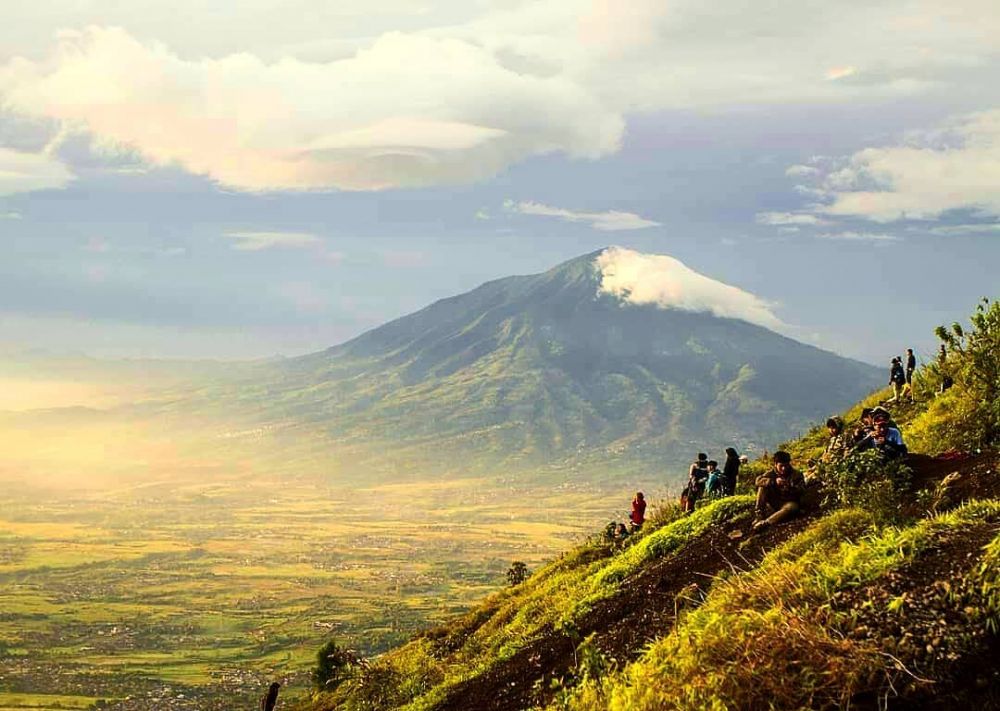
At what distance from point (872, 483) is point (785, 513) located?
8.91 feet

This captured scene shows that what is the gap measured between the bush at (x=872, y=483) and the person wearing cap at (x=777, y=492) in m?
1.15

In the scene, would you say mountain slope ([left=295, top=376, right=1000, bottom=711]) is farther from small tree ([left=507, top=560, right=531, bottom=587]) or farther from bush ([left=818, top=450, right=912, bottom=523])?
small tree ([left=507, top=560, right=531, bottom=587])

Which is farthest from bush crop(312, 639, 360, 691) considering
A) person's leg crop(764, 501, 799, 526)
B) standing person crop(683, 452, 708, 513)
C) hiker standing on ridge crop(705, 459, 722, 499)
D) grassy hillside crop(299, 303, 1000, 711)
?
person's leg crop(764, 501, 799, 526)

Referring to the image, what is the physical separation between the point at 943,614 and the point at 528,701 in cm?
765

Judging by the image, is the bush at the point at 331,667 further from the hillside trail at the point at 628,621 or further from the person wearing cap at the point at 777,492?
the person wearing cap at the point at 777,492

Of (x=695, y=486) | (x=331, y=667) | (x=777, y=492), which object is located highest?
(x=777, y=492)

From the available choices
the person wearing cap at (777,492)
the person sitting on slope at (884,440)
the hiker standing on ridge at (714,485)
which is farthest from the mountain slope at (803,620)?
the hiker standing on ridge at (714,485)

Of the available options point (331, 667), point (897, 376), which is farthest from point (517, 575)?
point (897, 376)

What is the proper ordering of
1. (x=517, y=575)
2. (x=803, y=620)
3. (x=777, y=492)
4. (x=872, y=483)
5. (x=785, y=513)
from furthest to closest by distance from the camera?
(x=517, y=575) → (x=777, y=492) → (x=785, y=513) → (x=872, y=483) → (x=803, y=620)

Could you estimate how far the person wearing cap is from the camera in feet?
57.3

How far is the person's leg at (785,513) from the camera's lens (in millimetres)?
17062

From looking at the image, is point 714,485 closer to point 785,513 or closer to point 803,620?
point 785,513

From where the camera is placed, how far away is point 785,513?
17078 millimetres

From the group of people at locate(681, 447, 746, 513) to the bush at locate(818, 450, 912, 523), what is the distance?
8602 millimetres
